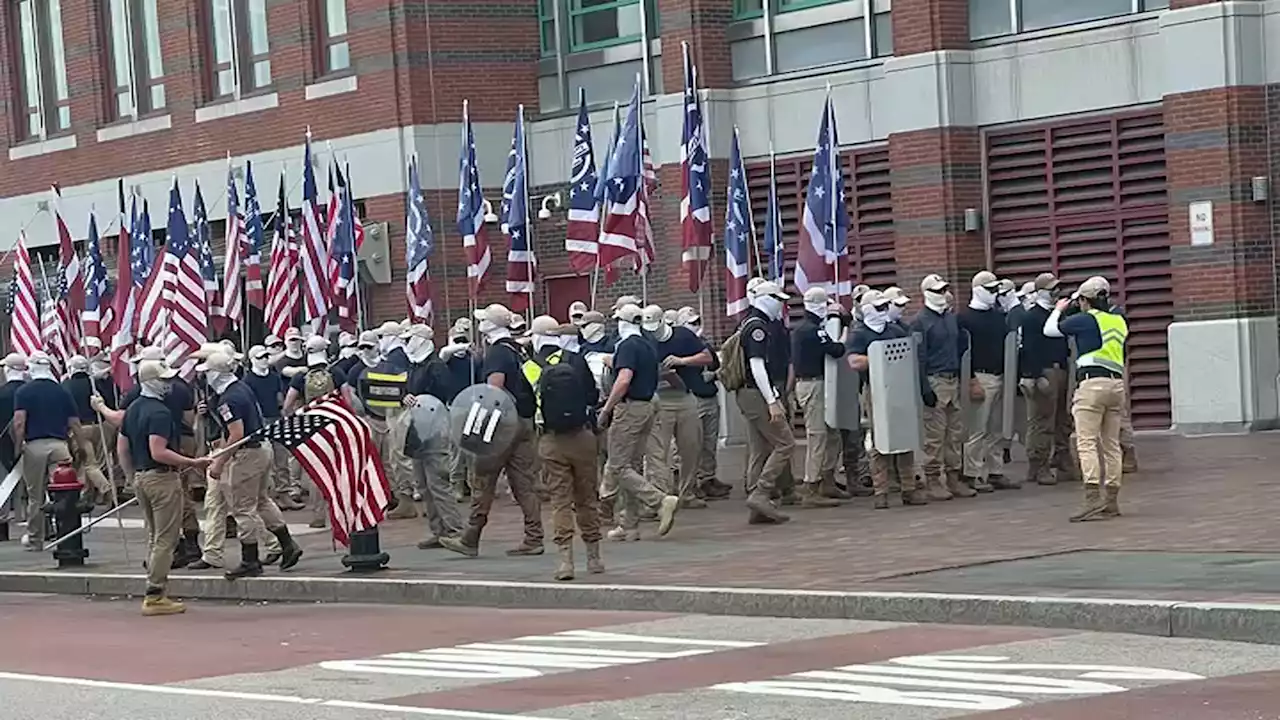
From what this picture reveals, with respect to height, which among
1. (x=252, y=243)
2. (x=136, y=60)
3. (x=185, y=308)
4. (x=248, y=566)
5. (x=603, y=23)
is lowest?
(x=248, y=566)

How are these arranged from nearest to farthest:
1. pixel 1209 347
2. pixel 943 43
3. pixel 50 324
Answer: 1. pixel 1209 347
2. pixel 943 43
3. pixel 50 324

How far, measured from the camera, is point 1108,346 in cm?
1764

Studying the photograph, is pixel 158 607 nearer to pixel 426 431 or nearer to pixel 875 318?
pixel 426 431

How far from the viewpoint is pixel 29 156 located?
139 feet

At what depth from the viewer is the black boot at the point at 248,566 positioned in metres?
18.5

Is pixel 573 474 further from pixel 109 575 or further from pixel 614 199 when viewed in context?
pixel 614 199

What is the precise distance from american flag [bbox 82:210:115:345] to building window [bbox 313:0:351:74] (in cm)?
507

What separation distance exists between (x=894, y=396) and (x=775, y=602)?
570 centimetres

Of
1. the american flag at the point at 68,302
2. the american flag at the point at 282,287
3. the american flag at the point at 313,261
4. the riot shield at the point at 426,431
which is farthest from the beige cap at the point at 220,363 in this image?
the american flag at the point at 68,302

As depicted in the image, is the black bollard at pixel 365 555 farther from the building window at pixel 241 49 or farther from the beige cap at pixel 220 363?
the building window at pixel 241 49

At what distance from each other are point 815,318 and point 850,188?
9809mm

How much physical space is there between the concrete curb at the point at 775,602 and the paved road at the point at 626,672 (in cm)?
13

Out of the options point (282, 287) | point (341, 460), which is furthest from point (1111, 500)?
point (282, 287)

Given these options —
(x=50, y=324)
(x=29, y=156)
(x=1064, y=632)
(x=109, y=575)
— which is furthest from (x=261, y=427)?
(x=29, y=156)
